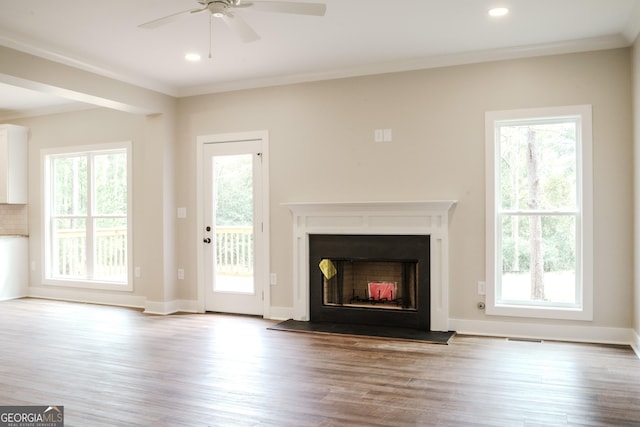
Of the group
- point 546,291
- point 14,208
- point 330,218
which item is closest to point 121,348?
point 330,218

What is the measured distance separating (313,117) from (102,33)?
85.4 inches

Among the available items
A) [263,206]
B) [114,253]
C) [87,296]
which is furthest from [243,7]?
[87,296]

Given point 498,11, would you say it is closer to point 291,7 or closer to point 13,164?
point 291,7

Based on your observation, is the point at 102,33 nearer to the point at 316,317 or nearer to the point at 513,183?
the point at 316,317

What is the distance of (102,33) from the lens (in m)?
4.14

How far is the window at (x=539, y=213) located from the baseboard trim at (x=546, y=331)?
106 millimetres

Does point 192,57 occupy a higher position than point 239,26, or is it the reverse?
point 192,57

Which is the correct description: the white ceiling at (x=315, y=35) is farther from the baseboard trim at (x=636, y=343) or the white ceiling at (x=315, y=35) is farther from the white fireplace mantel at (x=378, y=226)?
the baseboard trim at (x=636, y=343)

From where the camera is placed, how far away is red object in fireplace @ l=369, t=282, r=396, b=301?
5102 millimetres

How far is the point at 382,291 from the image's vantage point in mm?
5129

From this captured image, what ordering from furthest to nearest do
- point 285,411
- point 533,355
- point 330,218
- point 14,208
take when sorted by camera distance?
1. point 14,208
2. point 330,218
3. point 533,355
4. point 285,411

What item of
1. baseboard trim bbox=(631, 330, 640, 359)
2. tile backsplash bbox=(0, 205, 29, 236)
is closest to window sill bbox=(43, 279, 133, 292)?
tile backsplash bbox=(0, 205, 29, 236)

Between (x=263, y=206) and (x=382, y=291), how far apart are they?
161 cm

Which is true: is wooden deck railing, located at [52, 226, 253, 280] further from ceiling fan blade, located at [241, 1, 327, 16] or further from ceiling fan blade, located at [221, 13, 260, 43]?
ceiling fan blade, located at [241, 1, 327, 16]
